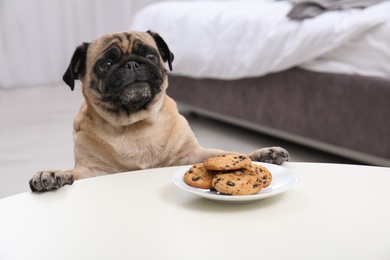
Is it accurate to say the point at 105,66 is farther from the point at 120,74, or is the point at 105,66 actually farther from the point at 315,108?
the point at 315,108

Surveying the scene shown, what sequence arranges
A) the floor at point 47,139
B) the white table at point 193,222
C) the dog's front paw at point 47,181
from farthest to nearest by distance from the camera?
the floor at point 47,139
the dog's front paw at point 47,181
the white table at point 193,222

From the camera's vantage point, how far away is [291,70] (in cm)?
259

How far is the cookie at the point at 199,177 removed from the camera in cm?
92

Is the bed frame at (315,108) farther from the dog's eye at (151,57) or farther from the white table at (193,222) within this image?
the white table at (193,222)

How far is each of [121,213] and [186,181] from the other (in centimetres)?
12

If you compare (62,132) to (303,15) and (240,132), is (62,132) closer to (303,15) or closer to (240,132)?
(240,132)

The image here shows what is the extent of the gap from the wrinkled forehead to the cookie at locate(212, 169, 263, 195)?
1.95 feet

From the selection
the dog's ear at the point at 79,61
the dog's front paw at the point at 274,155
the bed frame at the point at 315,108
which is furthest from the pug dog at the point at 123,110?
the bed frame at the point at 315,108

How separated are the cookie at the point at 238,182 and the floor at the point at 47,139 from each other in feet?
4.49

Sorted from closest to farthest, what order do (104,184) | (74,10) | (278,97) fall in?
(104,184)
(278,97)
(74,10)

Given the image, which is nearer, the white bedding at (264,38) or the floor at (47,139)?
the white bedding at (264,38)

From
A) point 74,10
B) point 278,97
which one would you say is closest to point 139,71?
point 278,97

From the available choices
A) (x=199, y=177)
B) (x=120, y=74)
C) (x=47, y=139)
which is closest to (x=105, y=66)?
(x=120, y=74)

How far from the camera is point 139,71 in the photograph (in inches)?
53.8
